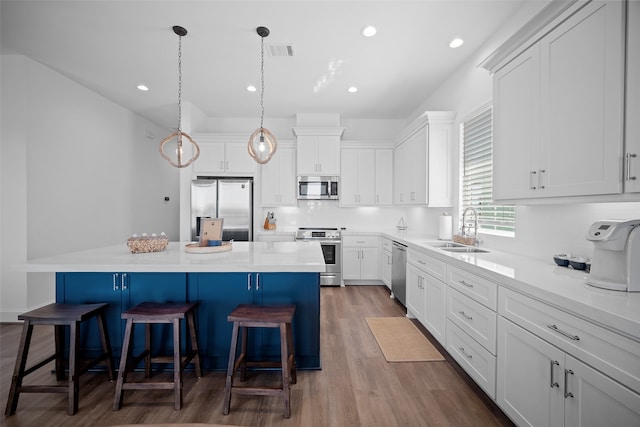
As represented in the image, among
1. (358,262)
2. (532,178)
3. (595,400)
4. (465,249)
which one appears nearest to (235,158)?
(358,262)

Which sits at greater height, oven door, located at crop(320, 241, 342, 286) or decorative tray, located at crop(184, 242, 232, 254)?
decorative tray, located at crop(184, 242, 232, 254)

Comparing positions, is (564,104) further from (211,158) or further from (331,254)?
(211,158)

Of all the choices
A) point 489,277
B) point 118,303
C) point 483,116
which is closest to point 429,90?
point 483,116

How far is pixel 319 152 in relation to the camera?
5211mm

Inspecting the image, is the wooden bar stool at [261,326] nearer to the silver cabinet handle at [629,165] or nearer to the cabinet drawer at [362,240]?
the silver cabinet handle at [629,165]

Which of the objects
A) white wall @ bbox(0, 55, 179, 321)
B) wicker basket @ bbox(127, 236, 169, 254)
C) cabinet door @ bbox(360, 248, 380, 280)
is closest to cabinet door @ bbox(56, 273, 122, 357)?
wicker basket @ bbox(127, 236, 169, 254)

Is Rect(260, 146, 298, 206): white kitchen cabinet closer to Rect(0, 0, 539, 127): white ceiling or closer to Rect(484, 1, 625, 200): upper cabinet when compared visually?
Rect(0, 0, 539, 127): white ceiling

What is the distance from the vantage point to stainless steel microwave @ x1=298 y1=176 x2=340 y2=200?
5.25 metres

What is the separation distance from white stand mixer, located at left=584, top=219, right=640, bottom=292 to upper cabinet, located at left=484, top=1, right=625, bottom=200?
19cm

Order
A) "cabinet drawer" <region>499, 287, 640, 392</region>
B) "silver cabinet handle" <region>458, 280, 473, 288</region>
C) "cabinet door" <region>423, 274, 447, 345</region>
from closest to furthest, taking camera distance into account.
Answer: "cabinet drawer" <region>499, 287, 640, 392</region>
"silver cabinet handle" <region>458, 280, 473, 288</region>
"cabinet door" <region>423, 274, 447, 345</region>

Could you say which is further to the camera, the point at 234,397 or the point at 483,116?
the point at 483,116

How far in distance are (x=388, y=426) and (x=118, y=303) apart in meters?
2.16

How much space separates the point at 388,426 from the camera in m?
1.79

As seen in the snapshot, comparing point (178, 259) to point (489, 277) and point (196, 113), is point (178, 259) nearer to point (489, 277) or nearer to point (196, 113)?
point (489, 277)
